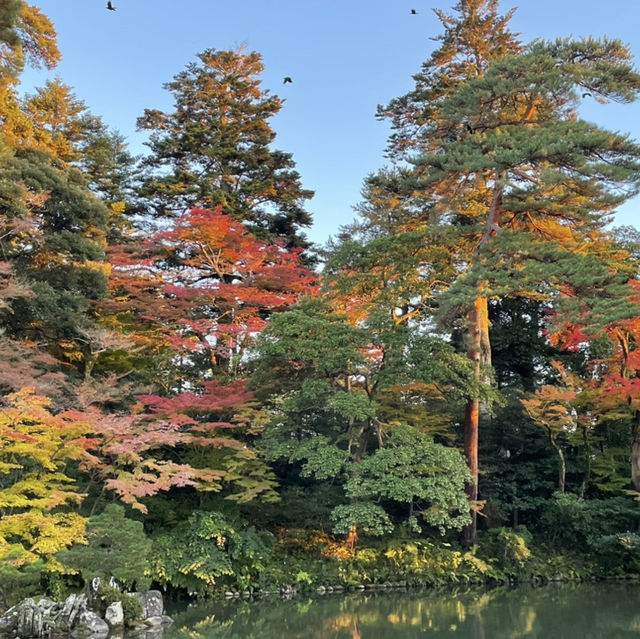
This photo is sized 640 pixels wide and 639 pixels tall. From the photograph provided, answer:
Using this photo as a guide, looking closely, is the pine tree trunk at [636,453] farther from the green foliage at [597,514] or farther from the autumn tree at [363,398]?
the autumn tree at [363,398]

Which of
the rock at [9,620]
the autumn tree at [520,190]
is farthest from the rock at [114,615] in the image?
the autumn tree at [520,190]

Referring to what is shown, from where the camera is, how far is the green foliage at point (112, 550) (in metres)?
7.93

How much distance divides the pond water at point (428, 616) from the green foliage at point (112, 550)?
3.34 ft

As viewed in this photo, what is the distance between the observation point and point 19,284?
9.86 m

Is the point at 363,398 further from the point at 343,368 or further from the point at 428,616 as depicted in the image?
the point at 428,616

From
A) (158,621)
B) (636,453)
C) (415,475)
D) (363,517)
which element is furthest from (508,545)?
(158,621)

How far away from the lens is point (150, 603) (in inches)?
328

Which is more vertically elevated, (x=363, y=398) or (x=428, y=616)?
(x=363, y=398)

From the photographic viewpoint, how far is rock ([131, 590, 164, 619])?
8.23 meters

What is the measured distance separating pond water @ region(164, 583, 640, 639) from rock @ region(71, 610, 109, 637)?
2.60 feet

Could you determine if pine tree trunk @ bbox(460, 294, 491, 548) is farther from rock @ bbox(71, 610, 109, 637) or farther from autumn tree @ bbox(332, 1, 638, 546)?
rock @ bbox(71, 610, 109, 637)

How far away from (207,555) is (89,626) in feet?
8.35

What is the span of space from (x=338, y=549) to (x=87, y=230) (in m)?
7.91

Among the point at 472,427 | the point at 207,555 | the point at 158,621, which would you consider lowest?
the point at 158,621
